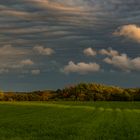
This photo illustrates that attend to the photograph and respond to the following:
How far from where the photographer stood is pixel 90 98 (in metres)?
189

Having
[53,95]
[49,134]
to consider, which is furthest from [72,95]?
[49,134]

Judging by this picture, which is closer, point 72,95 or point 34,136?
point 34,136

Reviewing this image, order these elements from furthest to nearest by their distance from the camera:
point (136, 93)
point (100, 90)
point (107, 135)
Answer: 1. point (100, 90)
2. point (136, 93)
3. point (107, 135)

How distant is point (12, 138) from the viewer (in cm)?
2805

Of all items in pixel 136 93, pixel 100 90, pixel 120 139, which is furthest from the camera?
pixel 100 90

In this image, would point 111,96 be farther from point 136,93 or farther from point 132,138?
point 132,138

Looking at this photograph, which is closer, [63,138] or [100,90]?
[63,138]

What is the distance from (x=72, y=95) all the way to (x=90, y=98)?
11.4 meters

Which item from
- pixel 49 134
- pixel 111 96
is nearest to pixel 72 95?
pixel 111 96

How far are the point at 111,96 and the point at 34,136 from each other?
152527 millimetres

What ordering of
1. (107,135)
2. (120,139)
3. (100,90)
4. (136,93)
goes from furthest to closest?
(100,90) < (136,93) < (107,135) < (120,139)

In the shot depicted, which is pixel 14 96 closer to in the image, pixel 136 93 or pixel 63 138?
pixel 136 93

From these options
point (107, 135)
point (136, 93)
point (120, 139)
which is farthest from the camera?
point (136, 93)

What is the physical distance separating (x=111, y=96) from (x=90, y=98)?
11.0 m
